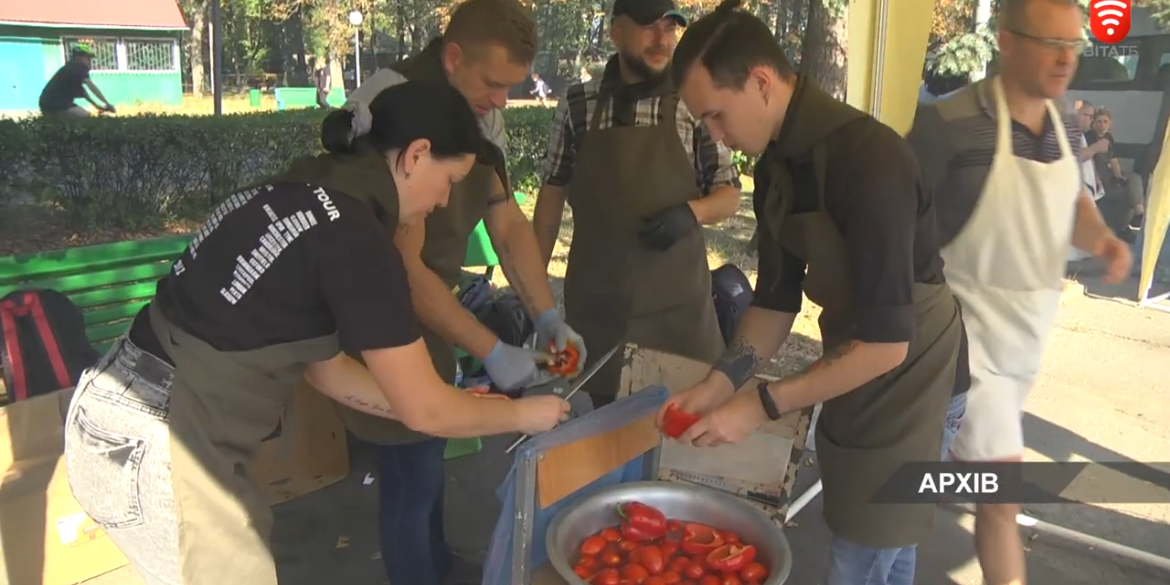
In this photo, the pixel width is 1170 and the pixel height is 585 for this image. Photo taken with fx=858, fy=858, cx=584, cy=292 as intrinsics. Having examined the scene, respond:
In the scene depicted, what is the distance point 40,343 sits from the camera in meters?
2.97

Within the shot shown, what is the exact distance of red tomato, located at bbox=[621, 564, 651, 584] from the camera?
161cm

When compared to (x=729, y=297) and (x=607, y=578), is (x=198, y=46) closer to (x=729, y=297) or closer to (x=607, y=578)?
(x=729, y=297)

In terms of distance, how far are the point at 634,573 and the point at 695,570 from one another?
0.13 meters

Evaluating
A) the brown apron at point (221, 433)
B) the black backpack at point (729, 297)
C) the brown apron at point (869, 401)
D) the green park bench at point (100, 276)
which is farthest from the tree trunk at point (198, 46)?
the brown apron at point (869, 401)

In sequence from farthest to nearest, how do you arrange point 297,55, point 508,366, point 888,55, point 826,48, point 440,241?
point 297,55
point 826,48
point 440,241
point 508,366
point 888,55

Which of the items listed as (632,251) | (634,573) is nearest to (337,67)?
(632,251)

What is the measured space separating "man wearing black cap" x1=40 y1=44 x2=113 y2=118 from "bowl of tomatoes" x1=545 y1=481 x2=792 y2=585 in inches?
309

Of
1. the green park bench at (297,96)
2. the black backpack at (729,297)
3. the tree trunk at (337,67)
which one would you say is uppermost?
the tree trunk at (337,67)

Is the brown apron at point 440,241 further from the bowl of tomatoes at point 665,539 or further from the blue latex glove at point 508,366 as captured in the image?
the bowl of tomatoes at point 665,539

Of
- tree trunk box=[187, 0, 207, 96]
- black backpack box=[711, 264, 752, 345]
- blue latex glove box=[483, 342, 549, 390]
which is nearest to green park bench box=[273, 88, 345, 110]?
tree trunk box=[187, 0, 207, 96]

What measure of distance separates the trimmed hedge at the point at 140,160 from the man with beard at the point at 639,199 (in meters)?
4.92

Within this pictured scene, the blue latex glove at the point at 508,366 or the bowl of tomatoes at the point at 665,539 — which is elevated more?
the blue latex glove at the point at 508,366
